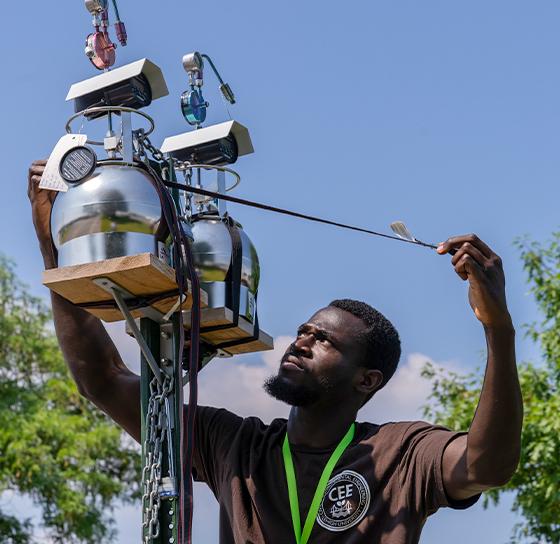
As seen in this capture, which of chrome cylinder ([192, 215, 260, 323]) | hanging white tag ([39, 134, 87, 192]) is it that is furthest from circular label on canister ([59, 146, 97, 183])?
chrome cylinder ([192, 215, 260, 323])

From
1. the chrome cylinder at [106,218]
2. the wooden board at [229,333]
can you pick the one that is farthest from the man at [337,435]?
the chrome cylinder at [106,218]

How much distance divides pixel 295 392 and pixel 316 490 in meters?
0.39

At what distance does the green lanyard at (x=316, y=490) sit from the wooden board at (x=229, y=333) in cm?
36

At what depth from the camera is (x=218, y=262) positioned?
12.4ft

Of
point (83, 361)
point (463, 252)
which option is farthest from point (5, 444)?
point (463, 252)

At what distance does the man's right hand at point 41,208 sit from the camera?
374cm

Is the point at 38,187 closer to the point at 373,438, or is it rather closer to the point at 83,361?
the point at 83,361

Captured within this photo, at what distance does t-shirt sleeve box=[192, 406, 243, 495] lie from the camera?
161 inches

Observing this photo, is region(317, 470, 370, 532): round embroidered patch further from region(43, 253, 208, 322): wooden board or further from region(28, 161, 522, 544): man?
region(43, 253, 208, 322): wooden board

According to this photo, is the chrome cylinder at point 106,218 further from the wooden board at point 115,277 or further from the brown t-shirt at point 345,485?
the brown t-shirt at point 345,485

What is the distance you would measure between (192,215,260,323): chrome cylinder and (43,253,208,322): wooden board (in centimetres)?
27

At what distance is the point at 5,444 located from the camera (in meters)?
18.0

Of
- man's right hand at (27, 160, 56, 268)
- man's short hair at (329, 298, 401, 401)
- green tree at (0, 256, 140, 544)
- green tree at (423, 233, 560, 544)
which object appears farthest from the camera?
green tree at (0, 256, 140, 544)

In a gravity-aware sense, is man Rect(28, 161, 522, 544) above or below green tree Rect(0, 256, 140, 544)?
below
